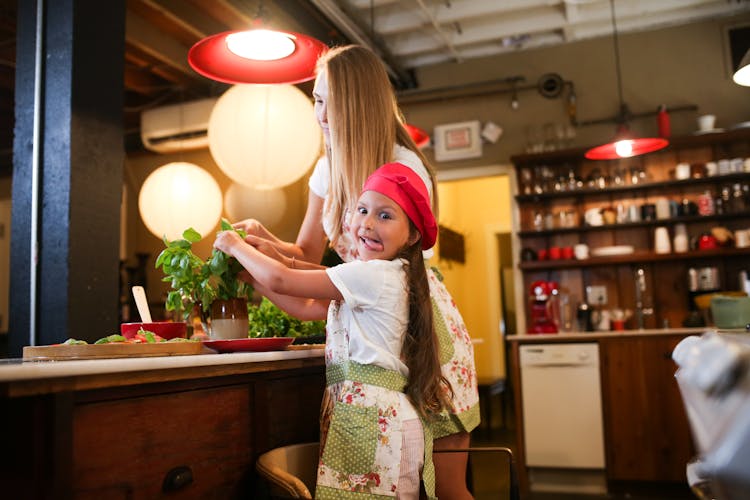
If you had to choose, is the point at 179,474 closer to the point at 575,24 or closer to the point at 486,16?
the point at 486,16

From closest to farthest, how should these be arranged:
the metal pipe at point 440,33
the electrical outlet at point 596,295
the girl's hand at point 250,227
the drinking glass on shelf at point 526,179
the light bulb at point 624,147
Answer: the girl's hand at point 250,227 → the light bulb at point 624,147 → the metal pipe at point 440,33 → the electrical outlet at point 596,295 → the drinking glass on shelf at point 526,179

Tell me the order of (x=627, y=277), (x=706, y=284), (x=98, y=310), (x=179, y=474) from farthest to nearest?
(x=627, y=277), (x=706, y=284), (x=98, y=310), (x=179, y=474)

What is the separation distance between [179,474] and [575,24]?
566 centimetres

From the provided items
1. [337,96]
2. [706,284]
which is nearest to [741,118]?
[706,284]

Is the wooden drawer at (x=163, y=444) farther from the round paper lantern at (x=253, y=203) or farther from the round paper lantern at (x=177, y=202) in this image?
the round paper lantern at (x=253, y=203)

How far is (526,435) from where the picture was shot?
16.3ft

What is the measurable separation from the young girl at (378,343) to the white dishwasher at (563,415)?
11.6 ft

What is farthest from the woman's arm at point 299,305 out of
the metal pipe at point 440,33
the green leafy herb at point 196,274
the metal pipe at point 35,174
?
the metal pipe at point 440,33

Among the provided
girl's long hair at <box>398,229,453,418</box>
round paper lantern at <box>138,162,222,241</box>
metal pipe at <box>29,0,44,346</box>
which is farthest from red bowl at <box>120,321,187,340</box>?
round paper lantern at <box>138,162,222,241</box>

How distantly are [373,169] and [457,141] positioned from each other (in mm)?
4754

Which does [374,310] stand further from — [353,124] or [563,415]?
[563,415]

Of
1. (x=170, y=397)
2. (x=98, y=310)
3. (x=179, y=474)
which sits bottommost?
(x=179, y=474)

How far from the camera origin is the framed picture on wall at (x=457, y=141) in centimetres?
641

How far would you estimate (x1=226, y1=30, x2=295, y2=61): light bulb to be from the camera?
7.99ft
